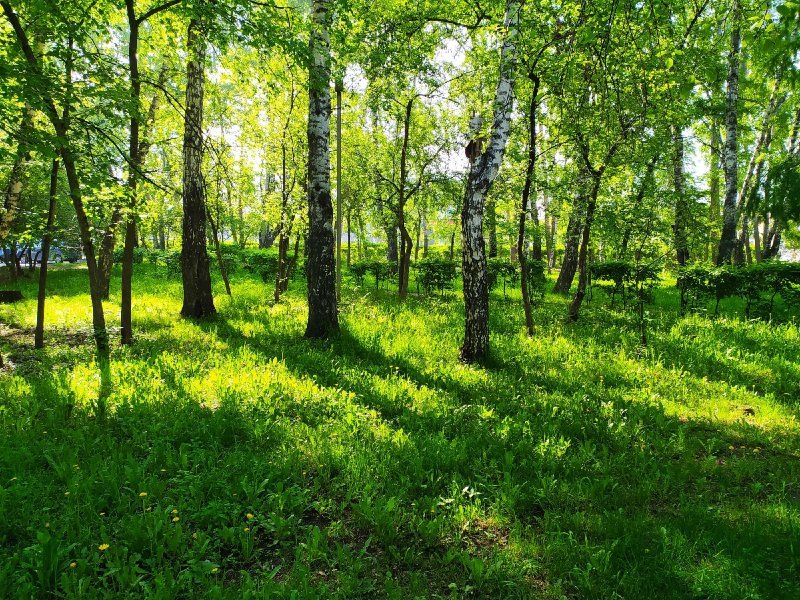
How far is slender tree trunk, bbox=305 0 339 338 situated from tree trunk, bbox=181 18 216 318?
123 inches

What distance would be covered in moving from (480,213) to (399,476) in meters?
4.76

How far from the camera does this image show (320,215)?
8344 mm

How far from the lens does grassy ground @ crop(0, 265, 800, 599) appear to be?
9.05 feet

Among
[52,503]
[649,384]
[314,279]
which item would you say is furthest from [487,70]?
[52,503]

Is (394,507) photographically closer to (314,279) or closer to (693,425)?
(693,425)

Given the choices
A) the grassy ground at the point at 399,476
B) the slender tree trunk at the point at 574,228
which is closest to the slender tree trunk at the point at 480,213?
the grassy ground at the point at 399,476

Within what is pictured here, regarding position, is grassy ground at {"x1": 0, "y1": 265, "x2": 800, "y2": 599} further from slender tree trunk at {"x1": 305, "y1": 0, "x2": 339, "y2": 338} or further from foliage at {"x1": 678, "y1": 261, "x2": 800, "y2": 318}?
foliage at {"x1": 678, "y1": 261, "x2": 800, "y2": 318}

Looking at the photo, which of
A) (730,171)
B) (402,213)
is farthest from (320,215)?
(730,171)

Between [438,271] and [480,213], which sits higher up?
[480,213]

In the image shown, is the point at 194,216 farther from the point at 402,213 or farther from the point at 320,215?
the point at 402,213

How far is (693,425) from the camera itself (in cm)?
516

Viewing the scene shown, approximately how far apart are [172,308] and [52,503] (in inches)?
367

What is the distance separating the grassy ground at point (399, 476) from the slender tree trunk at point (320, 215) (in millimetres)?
1207

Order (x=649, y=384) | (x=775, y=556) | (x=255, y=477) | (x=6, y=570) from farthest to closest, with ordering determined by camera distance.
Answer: (x=649, y=384)
(x=255, y=477)
(x=775, y=556)
(x=6, y=570)
